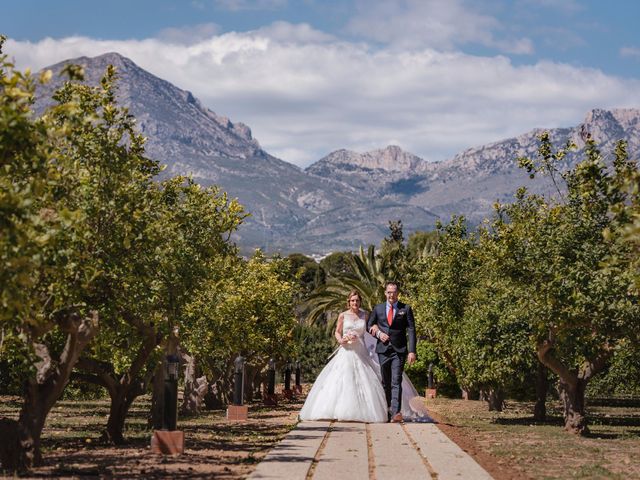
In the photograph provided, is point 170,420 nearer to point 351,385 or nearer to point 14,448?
point 14,448

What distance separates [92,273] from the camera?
1490 centimetres

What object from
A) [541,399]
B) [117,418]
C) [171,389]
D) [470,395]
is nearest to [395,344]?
[117,418]

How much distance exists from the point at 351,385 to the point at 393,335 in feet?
4.64

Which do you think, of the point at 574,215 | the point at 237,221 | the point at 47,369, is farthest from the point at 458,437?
the point at 237,221

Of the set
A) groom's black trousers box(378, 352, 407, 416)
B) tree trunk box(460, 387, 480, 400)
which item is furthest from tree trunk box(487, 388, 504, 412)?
groom's black trousers box(378, 352, 407, 416)

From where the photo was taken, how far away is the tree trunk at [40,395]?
14.2 meters

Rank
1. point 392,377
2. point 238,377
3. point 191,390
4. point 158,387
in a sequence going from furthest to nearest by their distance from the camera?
point 191,390 < point 238,377 < point 158,387 < point 392,377

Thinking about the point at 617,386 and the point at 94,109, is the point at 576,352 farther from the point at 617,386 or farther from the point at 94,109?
the point at 617,386

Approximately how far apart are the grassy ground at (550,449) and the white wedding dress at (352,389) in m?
1.69

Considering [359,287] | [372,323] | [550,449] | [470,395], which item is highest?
[359,287]

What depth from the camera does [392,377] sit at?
21.4 m

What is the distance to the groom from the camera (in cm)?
2116

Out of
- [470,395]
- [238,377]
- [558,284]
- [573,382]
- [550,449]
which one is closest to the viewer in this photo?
[550,449]

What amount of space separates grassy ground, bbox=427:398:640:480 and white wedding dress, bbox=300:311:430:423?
1.69 m
